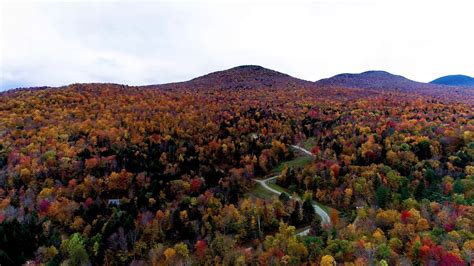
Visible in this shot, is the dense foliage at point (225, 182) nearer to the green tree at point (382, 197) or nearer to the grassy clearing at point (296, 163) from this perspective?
the green tree at point (382, 197)

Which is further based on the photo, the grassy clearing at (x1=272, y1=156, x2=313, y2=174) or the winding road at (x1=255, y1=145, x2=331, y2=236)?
the grassy clearing at (x1=272, y1=156, x2=313, y2=174)

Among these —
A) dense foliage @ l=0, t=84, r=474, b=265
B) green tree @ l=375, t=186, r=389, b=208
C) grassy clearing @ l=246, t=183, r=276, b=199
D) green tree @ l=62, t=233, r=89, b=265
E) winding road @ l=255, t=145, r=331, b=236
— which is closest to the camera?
green tree @ l=62, t=233, r=89, b=265

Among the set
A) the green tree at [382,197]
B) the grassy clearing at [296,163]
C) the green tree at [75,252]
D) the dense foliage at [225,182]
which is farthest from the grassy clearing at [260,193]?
the green tree at [75,252]

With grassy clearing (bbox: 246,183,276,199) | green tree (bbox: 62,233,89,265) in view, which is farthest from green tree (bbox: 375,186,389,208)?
green tree (bbox: 62,233,89,265)

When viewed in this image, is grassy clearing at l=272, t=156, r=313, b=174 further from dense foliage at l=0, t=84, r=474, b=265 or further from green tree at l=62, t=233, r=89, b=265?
green tree at l=62, t=233, r=89, b=265

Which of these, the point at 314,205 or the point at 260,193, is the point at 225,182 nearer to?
the point at 260,193

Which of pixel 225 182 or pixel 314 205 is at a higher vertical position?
pixel 225 182

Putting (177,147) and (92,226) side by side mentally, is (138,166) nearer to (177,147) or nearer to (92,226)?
(177,147)

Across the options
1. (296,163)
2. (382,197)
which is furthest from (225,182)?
(382,197)
